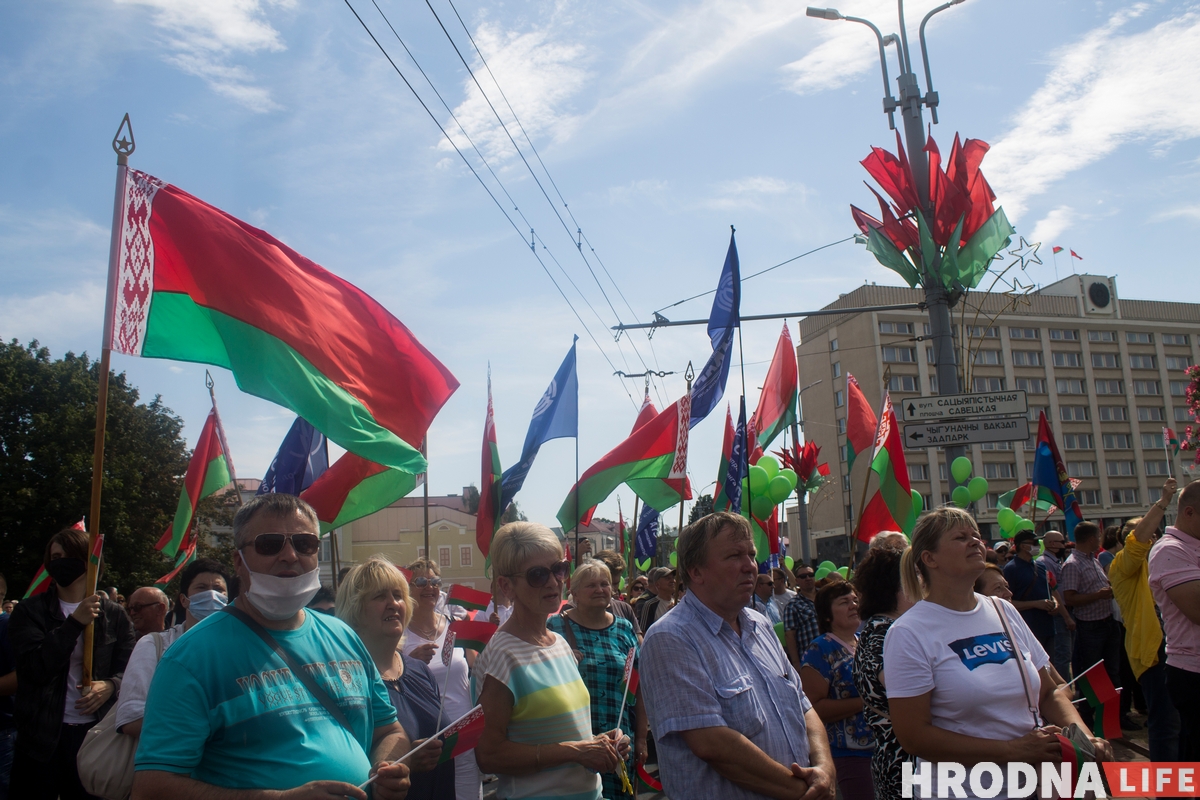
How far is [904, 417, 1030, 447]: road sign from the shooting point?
9.16m

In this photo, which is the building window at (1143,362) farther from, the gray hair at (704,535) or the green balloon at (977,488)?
the gray hair at (704,535)

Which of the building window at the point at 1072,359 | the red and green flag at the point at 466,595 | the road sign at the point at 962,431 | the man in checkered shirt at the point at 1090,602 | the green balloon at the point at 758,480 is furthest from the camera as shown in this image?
the building window at the point at 1072,359

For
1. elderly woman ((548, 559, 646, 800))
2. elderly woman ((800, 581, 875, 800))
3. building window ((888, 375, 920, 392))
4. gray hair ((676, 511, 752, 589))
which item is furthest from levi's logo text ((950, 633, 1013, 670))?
building window ((888, 375, 920, 392))

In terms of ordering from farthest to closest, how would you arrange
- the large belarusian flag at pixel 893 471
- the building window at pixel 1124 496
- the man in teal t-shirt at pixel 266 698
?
the building window at pixel 1124 496
the large belarusian flag at pixel 893 471
the man in teal t-shirt at pixel 266 698

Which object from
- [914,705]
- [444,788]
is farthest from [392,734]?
[914,705]

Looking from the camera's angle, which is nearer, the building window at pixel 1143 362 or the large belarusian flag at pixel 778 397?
the large belarusian flag at pixel 778 397

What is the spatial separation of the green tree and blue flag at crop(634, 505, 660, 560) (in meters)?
23.6

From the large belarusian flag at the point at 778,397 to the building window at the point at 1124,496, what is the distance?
208ft

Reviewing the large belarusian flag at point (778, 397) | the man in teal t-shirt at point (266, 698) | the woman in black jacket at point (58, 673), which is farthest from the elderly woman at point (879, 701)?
the large belarusian flag at point (778, 397)

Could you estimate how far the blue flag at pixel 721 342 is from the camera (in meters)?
9.32

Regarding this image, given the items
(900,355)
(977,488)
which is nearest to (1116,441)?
(900,355)

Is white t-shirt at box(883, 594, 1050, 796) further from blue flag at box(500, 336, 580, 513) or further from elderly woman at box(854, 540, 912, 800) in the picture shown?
blue flag at box(500, 336, 580, 513)

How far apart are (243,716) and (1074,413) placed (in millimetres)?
75119

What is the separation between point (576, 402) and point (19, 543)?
3006 centimetres
